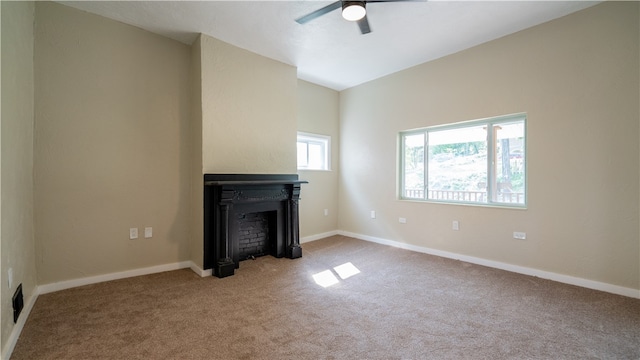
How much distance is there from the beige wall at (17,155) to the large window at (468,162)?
442 cm

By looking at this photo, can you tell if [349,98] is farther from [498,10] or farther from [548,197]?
[548,197]

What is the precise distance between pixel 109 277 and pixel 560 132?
5166mm

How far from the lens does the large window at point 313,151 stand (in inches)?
191

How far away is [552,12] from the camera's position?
2.83m

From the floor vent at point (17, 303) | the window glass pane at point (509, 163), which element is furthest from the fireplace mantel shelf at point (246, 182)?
the window glass pane at point (509, 163)

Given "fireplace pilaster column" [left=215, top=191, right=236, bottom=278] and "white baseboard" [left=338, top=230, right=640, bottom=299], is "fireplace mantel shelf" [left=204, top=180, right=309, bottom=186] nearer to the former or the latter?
"fireplace pilaster column" [left=215, top=191, right=236, bottom=278]

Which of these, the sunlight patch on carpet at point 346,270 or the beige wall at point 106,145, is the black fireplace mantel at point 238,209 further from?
the sunlight patch on carpet at point 346,270

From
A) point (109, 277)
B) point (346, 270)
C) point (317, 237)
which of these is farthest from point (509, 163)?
point (109, 277)

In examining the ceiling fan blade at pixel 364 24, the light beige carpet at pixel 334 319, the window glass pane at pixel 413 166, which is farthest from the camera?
the window glass pane at pixel 413 166

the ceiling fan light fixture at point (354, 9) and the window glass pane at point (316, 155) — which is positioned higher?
the ceiling fan light fixture at point (354, 9)

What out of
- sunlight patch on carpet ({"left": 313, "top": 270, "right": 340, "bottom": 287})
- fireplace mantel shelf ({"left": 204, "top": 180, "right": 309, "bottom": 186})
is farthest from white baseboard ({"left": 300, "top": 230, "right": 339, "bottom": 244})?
sunlight patch on carpet ({"left": 313, "top": 270, "right": 340, "bottom": 287})

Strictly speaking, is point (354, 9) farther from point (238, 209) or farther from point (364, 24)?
point (238, 209)

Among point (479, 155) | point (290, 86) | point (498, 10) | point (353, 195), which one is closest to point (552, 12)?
point (498, 10)

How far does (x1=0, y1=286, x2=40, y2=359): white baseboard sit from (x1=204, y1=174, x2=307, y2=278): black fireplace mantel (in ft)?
4.66
